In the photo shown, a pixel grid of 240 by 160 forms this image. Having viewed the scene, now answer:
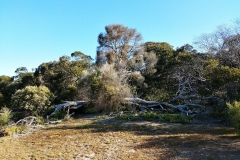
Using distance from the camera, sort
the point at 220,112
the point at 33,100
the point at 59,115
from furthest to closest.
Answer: the point at 59,115, the point at 33,100, the point at 220,112

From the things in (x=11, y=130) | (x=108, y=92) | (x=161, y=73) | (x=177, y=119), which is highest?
(x=161, y=73)

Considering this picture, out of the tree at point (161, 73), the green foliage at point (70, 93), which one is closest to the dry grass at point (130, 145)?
the green foliage at point (70, 93)

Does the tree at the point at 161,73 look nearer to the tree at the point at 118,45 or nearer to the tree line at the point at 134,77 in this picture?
the tree line at the point at 134,77

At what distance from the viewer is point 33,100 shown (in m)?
11.3

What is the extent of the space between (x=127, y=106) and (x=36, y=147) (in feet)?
24.6

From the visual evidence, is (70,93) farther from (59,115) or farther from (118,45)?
(118,45)

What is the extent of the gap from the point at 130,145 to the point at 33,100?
7691 mm

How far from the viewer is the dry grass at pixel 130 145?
4672 mm

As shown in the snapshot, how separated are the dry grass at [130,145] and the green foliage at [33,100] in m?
4.23

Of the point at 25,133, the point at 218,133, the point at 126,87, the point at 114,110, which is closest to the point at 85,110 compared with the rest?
the point at 114,110

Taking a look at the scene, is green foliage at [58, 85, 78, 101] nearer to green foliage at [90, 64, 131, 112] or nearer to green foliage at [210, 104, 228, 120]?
green foliage at [90, 64, 131, 112]

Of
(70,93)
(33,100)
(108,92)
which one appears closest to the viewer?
(33,100)

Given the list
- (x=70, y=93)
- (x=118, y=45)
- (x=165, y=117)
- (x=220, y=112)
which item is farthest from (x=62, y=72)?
(x=220, y=112)

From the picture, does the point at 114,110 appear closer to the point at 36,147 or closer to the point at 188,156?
the point at 36,147
